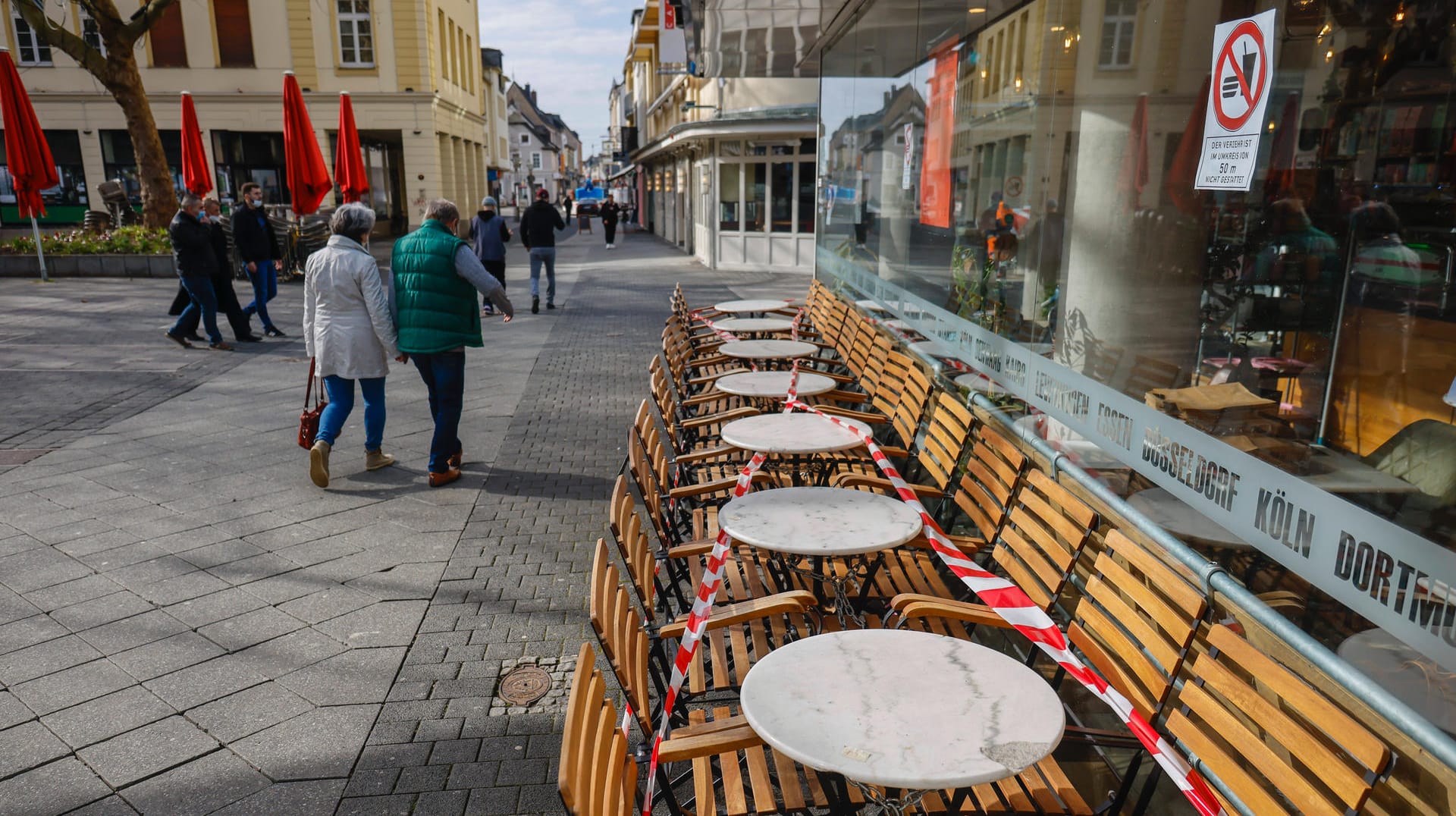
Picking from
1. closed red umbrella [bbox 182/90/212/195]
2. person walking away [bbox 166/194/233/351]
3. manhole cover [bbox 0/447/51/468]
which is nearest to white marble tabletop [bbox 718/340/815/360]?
manhole cover [bbox 0/447/51/468]

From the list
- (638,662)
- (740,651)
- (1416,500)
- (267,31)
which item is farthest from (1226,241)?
(267,31)

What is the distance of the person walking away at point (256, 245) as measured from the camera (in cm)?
1128

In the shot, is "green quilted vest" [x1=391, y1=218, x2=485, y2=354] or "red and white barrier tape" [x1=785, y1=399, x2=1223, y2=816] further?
"green quilted vest" [x1=391, y1=218, x2=485, y2=354]

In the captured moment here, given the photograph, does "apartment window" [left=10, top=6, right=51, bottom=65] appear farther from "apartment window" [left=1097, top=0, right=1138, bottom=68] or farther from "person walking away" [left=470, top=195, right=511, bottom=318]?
"apartment window" [left=1097, top=0, right=1138, bottom=68]

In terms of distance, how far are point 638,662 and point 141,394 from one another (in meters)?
7.93

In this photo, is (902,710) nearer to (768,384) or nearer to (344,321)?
(768,384)

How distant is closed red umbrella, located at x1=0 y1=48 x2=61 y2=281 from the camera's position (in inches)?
546

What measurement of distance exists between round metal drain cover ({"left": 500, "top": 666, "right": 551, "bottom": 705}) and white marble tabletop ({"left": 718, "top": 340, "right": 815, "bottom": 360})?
11.4 ft

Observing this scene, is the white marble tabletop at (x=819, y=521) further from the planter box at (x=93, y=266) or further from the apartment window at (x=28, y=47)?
the apartment window at (x=28, y=47)

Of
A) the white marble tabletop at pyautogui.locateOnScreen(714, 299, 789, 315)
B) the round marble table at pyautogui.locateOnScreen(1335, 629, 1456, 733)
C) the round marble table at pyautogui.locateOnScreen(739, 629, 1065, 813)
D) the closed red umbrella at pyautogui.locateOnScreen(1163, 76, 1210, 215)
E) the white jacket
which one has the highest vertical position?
the closed red umbrella at pyautogui.locateOnScreen(1163, 76, 1210, 215)

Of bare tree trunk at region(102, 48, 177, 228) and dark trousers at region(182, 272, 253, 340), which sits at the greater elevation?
bare tree trunk at region(102, 48, 177, 228)

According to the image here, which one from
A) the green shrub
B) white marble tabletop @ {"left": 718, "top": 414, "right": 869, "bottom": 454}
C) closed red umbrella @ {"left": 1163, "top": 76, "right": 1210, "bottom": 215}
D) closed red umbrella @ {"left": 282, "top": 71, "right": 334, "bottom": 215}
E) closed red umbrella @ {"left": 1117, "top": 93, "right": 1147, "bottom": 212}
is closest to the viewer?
closed red umbrella @ {"left": 1163, "top": 76, "right": 1210, "bottom": 215}

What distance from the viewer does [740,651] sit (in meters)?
3.09

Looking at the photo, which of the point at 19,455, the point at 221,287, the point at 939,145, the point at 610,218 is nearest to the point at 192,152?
the point at 221,287
